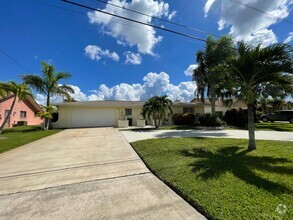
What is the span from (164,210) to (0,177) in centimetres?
454

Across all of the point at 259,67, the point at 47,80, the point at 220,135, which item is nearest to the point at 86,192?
the point at 259,67

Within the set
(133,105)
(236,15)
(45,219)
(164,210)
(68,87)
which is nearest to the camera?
(45,219)

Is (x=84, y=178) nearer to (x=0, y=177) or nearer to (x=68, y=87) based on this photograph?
(x=0, y=177)

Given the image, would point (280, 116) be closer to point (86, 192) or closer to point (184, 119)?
point (184, 119)

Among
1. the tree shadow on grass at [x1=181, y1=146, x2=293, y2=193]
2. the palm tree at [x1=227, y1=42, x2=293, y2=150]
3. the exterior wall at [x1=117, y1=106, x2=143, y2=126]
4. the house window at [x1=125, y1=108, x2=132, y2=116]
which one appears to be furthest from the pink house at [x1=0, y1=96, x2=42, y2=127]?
the palm tree at [x1=227, y1=42, x2=293, y2=150]

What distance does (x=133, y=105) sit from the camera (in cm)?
2069

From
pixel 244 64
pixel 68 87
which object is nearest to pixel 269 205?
pixel 244 64

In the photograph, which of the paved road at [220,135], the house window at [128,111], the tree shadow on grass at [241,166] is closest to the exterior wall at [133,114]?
the house window at [128,111]

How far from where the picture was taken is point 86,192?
346 cm

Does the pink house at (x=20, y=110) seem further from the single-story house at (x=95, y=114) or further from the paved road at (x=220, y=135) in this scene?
the paved road at (x=220, y=135)

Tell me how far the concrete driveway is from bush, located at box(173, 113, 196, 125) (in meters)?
14.7

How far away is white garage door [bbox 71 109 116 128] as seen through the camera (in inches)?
761

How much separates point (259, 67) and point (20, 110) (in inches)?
1102

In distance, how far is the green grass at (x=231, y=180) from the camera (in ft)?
8.77
